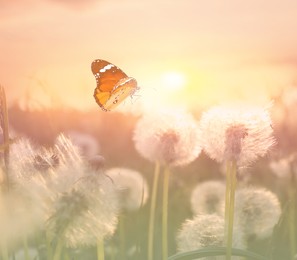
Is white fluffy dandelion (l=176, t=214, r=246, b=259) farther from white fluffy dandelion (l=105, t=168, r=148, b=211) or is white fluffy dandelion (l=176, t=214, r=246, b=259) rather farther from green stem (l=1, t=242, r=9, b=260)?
green stem (l=1, t=242, r=9, b=260)

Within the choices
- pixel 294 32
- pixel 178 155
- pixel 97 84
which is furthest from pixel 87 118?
pixel 294 32

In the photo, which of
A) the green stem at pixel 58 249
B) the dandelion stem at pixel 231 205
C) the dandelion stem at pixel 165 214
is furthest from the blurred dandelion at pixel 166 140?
the green stem at pixel 58 249

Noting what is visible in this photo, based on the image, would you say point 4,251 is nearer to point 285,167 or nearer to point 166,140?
point 166,140

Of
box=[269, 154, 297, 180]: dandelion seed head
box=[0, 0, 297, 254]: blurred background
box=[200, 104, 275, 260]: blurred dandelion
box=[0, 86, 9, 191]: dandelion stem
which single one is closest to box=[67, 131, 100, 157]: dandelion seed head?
box=[0, 0, 297, 254]: blurred background

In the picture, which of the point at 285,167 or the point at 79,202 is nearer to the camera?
the point at 79,202

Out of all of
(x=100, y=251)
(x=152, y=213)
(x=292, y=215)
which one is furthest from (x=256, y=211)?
(x=100, y=251)
